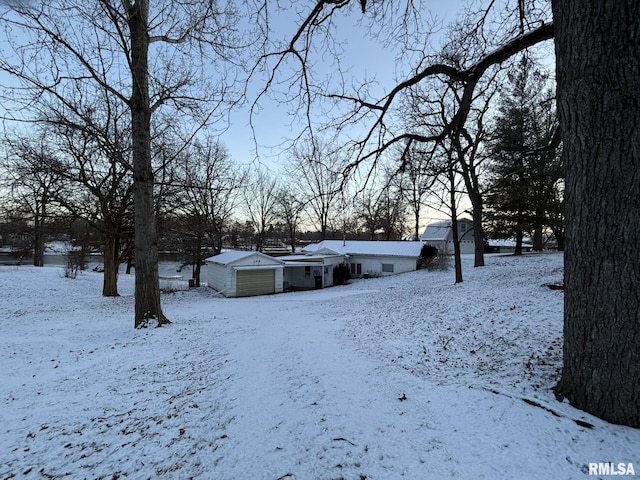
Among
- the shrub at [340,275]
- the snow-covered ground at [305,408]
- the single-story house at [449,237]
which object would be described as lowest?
the shrub at [340,275]

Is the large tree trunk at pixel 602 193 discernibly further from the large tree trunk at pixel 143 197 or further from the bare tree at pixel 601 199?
the large tree trunk at pixel 143 197

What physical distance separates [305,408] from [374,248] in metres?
26.6

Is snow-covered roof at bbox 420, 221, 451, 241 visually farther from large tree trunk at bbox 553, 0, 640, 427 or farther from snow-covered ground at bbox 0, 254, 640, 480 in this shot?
large tree trunk at bbox 553, 0, 640, 427

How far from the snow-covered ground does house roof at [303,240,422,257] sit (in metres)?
21.2

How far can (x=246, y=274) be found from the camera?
1975cm

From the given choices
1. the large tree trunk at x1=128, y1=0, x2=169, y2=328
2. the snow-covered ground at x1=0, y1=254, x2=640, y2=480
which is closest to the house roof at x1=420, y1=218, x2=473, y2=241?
the snow-covered ground at x1=0, y1=254, x2=640, y2=480

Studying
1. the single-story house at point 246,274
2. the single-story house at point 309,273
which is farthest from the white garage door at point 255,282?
the single-story house at point 309,273

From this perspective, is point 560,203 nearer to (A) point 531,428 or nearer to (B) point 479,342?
(B) point 479,342

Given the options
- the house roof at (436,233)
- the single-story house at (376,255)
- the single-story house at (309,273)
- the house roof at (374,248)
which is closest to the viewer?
the single-story house at (309,273)

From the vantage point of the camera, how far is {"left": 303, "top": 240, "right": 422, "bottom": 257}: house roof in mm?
27084

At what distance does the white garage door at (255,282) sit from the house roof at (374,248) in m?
8.40

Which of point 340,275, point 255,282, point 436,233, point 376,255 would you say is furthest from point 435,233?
point 255,282

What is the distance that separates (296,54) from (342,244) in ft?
85.5

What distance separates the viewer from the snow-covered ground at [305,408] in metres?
2.20
